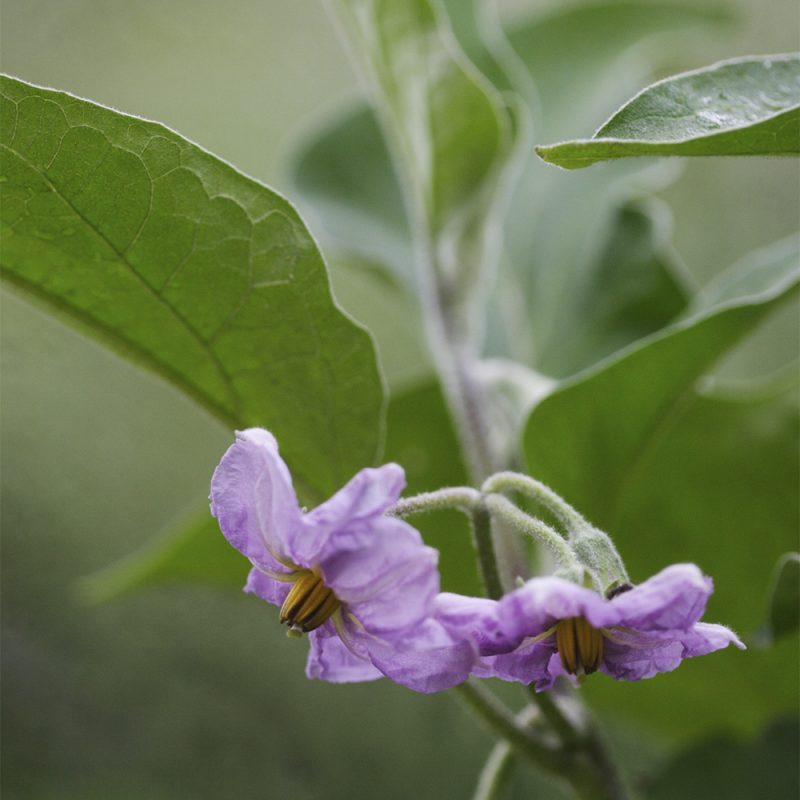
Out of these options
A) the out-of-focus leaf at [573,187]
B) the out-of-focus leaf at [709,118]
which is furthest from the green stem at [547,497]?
the out-of-focus leaf at [573,187]

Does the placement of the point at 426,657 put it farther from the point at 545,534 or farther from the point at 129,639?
the point at 129,639

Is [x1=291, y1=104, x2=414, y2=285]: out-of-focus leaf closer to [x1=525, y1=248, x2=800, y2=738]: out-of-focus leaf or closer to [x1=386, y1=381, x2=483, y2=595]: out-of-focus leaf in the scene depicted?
[x1=386, y1=381, x2=483, y2=595]: out-of-focus leaf

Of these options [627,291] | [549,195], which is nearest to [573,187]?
[549,195]

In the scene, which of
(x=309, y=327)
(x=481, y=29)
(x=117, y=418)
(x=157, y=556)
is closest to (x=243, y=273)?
(x=309, y=327)

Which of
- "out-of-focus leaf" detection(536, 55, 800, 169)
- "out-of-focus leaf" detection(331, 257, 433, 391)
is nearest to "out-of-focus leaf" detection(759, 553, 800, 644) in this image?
"out-of-focus leaf" detection(536, 55, 800, 169)

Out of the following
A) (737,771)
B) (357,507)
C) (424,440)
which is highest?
(357,507)

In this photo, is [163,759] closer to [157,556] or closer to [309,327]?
[157,556]
